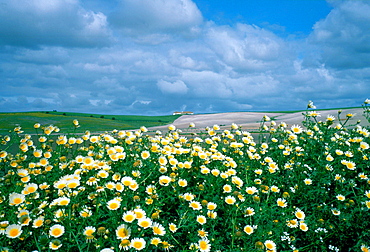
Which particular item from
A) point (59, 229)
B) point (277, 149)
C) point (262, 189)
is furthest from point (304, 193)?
point (59, 229)

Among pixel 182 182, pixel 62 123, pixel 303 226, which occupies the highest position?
pixel 62 123

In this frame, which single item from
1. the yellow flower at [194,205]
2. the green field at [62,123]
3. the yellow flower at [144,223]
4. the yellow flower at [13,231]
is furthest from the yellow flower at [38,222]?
the green field at [62,123]

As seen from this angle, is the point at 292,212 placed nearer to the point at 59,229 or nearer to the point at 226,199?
the point at 226,199

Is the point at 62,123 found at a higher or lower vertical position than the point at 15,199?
higher

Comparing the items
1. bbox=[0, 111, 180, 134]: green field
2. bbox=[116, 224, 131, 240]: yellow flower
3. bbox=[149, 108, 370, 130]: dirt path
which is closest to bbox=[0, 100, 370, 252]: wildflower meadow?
bbox=[116, 224, 131, 240]: yellow flower

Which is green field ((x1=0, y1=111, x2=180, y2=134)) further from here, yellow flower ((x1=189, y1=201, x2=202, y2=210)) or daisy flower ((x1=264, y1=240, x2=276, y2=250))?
daisy flower ((x1=264, y1=240, x2=276, y2=250))

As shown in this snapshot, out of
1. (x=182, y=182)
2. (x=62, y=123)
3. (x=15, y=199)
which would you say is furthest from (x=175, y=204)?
(x=62, y=123)

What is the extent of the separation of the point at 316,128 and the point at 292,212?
119 inches

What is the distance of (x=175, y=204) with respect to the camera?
3.61 meters

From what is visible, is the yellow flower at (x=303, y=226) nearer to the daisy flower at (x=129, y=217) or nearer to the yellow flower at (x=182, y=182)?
the yellow flower at (x=182, y=182)

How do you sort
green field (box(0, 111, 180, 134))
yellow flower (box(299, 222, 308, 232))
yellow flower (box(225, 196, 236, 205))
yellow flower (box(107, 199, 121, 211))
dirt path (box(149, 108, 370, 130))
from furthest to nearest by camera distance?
1. green field (box(0, 111, 180, 134))
2. dirt path (box(149, 108, 370, 130))
3. yellow flower (box(299, 222, 308, 232))
4. yellow flower (box(225, 196, 236, 205))
5. yellow flower (box(107, 199, 121, 211))

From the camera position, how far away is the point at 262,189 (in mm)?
3699

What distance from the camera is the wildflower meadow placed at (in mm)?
2535

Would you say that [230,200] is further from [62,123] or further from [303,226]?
[62,123]
